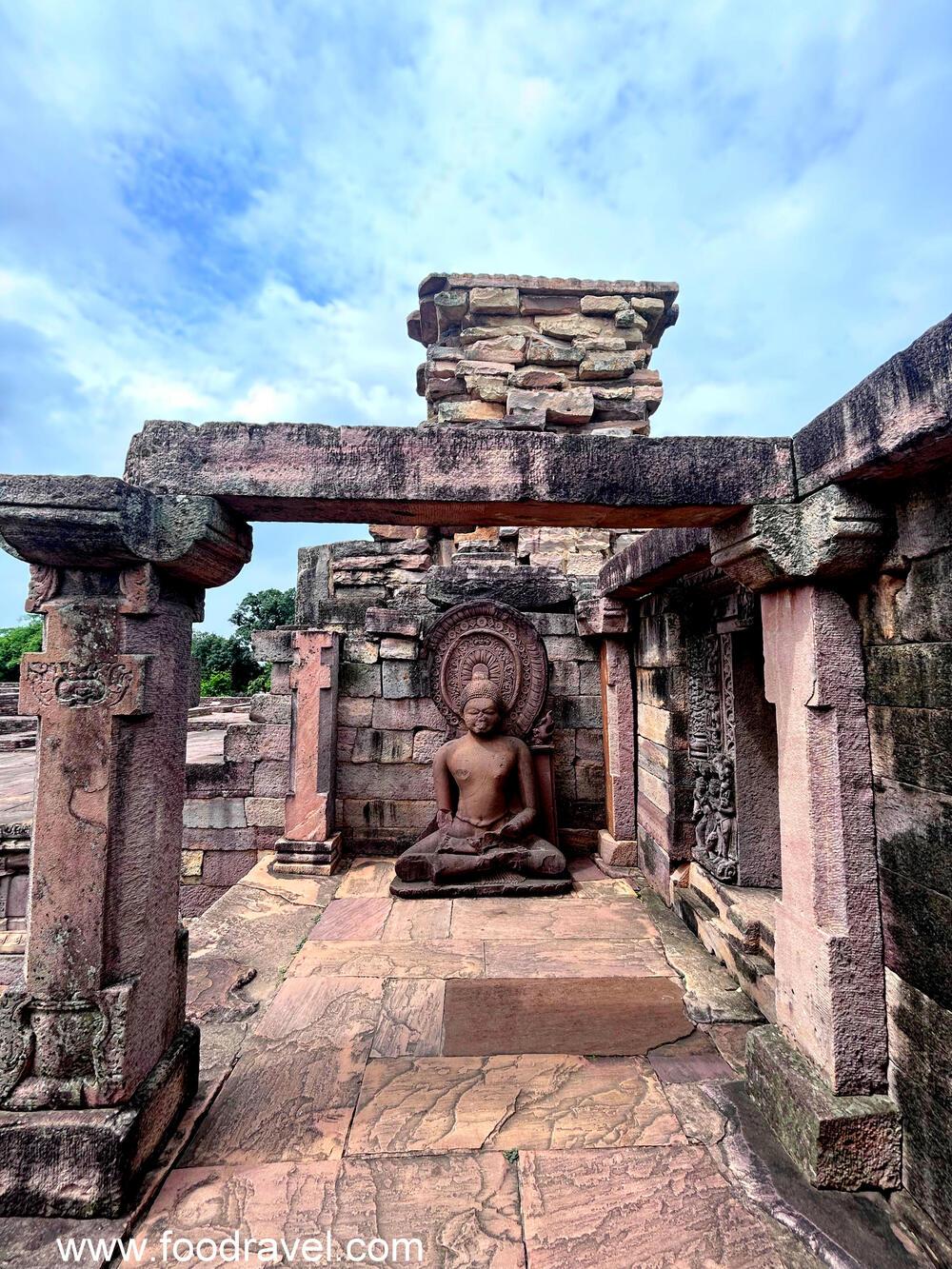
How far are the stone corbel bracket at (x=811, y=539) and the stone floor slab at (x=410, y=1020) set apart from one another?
105 inches

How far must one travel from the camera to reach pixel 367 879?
5152 millimetres

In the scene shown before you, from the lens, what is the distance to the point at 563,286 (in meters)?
7.34

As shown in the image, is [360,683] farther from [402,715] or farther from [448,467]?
[448,467]

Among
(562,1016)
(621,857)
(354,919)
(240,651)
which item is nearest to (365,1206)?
(562,1016)

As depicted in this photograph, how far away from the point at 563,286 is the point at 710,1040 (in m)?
7.76

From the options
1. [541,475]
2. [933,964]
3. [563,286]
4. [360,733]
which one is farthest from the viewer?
[563,286]

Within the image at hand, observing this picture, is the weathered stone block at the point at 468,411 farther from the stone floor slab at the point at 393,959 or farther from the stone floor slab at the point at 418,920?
the stone floor slab at the point at 393,959

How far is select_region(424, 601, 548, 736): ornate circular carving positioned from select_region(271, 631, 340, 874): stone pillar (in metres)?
1.09

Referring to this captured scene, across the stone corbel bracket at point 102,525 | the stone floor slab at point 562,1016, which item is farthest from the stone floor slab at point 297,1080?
the stone corbel bracket at point 102,525

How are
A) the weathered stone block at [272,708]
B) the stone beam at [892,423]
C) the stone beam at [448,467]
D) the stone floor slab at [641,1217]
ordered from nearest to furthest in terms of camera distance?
the stone beam at [892,423], the stone floor slab at [641,1217], the stone beam at [448,467], the weathered stone block at [272,708]

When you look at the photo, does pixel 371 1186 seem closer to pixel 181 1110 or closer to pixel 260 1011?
pixel 181 1110

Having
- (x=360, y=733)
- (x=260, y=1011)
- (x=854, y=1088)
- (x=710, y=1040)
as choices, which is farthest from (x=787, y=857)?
(x=360, y=733)

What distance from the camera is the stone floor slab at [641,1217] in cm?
179

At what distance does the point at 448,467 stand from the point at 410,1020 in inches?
110
